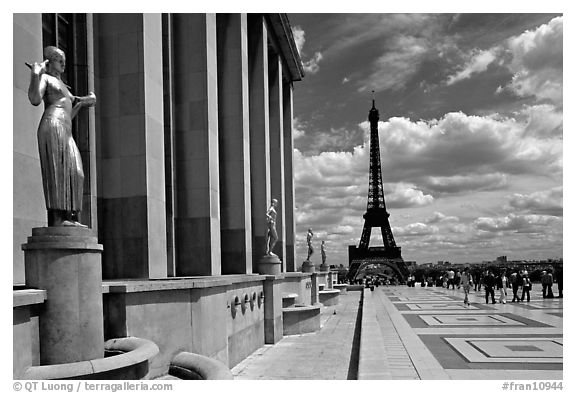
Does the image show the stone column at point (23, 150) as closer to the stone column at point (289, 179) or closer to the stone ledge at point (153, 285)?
the stone ledge at point (153, 285)

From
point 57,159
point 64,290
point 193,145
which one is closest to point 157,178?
point 193,145

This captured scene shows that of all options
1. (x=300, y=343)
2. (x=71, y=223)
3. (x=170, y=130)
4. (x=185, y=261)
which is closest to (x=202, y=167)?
(x=170, y=130)

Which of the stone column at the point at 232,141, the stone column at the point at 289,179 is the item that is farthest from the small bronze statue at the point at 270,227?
the stone column at the point at 289,179

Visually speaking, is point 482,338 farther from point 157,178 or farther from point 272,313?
point 157,178

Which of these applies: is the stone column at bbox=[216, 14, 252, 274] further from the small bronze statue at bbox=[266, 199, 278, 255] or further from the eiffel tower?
the eiffel tower

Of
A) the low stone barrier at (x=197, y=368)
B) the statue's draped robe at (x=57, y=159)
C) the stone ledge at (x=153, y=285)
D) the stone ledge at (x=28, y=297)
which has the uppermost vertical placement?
the statue's draped robe at (x=57, y=159)

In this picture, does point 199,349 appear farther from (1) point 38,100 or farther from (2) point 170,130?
(2) point 170,130
